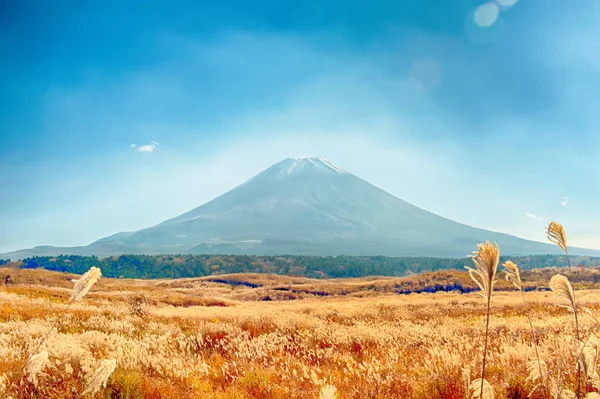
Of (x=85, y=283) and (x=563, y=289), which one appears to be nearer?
(x=85, y=283)

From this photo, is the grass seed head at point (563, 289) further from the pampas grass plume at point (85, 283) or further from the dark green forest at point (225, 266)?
the dark green forest at point (225, 266)

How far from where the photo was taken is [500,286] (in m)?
53.4

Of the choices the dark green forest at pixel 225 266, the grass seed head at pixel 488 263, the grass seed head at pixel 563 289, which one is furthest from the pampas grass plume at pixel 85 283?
the dark green forest at pixel 225 266

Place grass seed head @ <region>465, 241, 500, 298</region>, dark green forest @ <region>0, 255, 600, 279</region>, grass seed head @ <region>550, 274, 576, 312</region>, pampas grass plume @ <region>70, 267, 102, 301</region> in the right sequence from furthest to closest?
dark green forest @ <region>0, 255, 600, 279</region> → grass seed head @ <region>550, 274, 576, 312</region> → pampas grass plume @ <region>70, 267, 102, 301</region> → grass seed head @ <region>465, 241, 500, 298</region>

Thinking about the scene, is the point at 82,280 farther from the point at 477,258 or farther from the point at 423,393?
the point at 423,393

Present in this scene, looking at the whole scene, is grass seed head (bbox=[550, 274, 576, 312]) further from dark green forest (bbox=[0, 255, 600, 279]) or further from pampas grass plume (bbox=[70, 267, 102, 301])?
dark green forest (bbox=[0, 255, 600, 279])

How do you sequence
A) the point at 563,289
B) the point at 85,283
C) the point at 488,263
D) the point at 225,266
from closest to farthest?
the point at 488,263
the point at 85,283
the point at 563,289
the point at 225,266

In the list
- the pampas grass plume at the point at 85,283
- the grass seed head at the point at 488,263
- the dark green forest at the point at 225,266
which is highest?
the grass seed head at the point at 488,263

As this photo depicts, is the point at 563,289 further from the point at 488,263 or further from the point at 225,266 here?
the point at 225,266

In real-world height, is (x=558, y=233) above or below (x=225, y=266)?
above

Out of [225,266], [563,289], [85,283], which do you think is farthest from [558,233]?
[225,266]

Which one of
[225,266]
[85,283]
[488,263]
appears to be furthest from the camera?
[225,266]

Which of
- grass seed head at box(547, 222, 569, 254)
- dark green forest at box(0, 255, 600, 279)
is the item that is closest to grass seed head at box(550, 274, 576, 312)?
grass seed head at box(547, 222, 569, 254)

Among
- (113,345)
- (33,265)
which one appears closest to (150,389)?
(113,345)
